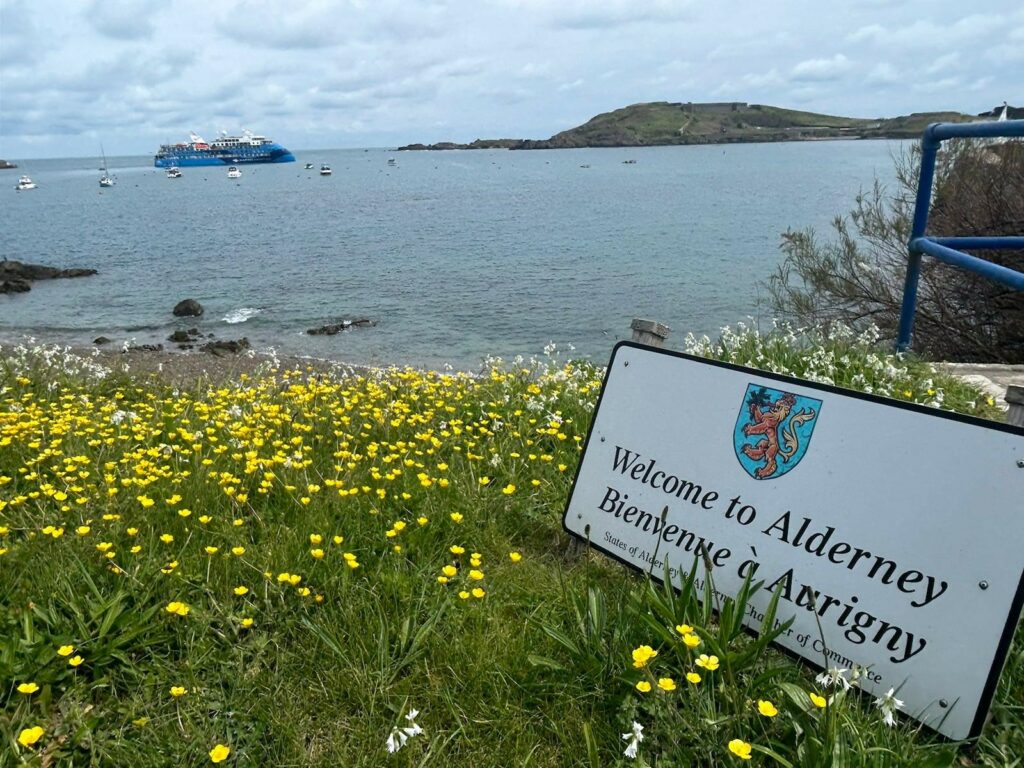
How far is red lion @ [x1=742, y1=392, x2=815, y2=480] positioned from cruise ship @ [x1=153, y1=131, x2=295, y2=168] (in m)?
169

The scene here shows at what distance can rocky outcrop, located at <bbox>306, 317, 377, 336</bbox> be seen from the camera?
19859 millimetres

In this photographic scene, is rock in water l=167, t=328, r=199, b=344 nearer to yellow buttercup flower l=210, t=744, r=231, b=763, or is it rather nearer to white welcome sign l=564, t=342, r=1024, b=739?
white welcome sign l=564, t=342, r=1024, b=739

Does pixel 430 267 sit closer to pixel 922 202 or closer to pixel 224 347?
pixel 224 347

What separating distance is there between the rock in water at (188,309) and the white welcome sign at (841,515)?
21.8 m

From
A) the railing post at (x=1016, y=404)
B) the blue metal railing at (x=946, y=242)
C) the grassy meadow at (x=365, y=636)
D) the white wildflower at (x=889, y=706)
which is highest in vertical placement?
the blue metal railing at (x=946, y=242)

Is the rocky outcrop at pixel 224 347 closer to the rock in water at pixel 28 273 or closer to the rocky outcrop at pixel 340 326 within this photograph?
the rocky outcrop at pixel 340 326

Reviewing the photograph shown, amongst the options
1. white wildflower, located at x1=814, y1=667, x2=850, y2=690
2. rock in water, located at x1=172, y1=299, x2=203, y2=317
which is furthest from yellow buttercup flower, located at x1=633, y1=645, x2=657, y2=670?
rock in water, located at x1=172, y1=299, x2=203, y2=317

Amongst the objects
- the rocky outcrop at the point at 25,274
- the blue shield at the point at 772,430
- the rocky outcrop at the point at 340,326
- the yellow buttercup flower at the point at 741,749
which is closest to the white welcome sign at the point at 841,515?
the blue shield at the point at 772,430

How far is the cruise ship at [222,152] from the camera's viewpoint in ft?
505

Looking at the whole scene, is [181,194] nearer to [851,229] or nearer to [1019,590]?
Answer: [851,229]

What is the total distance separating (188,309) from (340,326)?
548 centimetres

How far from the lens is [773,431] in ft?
8.75

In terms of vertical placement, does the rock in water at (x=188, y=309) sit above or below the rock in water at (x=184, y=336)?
above

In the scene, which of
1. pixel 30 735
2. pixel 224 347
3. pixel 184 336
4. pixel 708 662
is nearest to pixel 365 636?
pixel 30 735
